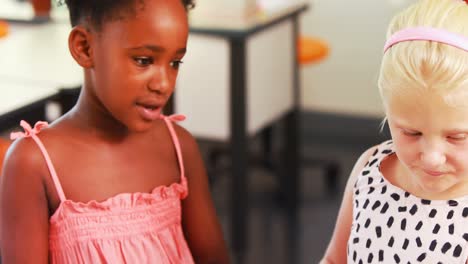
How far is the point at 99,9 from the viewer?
3.73ft

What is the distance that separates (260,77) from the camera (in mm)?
3076

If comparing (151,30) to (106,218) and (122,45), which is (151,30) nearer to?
(122,45)

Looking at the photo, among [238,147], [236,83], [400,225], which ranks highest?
[400,225]

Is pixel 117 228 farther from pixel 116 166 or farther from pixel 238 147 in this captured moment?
pixel 238 147

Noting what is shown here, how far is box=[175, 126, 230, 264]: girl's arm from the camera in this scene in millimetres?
1297

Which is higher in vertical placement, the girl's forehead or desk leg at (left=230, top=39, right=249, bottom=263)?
the girl's forehead

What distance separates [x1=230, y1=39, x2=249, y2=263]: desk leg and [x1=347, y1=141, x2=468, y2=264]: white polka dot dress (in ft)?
5.67

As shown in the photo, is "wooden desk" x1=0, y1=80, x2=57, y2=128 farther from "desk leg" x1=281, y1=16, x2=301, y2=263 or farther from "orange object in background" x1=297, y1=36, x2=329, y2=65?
"orange object in background" x1=297, y1=36, x2=329, y2=65

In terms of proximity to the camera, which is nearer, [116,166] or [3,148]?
[116,166]

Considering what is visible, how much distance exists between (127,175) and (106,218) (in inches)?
2.9

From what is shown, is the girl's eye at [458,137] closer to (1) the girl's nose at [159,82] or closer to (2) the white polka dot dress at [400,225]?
(2) the white polka dot dress at [400,225]

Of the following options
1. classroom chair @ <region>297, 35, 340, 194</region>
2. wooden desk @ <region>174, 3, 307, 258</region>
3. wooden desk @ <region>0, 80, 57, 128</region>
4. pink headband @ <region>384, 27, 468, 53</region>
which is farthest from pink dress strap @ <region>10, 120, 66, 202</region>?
classroom chair @ <region>297, 35, 340, 194</region>

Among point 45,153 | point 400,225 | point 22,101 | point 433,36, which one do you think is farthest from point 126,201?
point 22,101

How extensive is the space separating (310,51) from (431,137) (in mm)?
2609
